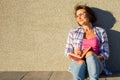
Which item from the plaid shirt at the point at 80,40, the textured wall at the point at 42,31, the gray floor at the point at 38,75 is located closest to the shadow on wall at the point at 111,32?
the textured wall at the point at 42,31

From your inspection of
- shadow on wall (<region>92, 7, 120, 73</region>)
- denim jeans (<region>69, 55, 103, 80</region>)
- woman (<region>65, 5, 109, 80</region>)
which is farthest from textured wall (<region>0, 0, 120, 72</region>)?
denim jeans (<region>69, 55, 103, 80</region>)

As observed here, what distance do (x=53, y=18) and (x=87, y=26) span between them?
698 millimetres

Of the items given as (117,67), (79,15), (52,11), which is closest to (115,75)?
(117,67)

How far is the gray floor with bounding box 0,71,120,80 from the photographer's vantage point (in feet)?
18.6

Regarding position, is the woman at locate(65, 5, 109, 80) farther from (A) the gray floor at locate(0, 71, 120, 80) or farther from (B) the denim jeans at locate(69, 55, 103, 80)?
(A) the gray floor at locate(0, 71, 120, 80)

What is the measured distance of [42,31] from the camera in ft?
20.0

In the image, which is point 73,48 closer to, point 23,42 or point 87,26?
point 87,26

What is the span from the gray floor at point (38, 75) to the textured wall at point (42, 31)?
15 cm

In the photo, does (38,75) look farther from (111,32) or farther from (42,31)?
(111,32)

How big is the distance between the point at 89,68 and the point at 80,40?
0.66 m

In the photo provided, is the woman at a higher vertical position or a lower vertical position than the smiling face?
lower

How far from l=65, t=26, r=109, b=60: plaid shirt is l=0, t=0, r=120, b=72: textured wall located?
0.32m

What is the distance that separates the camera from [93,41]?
5547 mm

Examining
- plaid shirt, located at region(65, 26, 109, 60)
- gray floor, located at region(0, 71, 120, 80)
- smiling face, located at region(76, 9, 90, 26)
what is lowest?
gray floor, located at region(0, 71, 120, 80)
